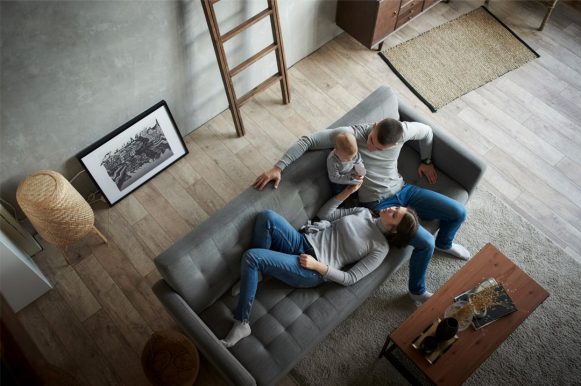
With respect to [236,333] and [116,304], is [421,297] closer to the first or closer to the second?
[236,333]

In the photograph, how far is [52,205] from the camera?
2.47 metres

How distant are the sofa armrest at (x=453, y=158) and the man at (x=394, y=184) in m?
0.07

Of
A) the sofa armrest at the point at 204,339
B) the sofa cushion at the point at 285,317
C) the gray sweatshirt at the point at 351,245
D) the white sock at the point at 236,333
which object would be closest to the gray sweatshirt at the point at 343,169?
the gray sweatshirt at the point at 351,245

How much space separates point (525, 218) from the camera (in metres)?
3.12

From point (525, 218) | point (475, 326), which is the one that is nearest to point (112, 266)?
point (475, 326)

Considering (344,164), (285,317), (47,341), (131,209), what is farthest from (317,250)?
(47,341)

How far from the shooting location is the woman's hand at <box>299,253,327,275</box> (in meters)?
2.36

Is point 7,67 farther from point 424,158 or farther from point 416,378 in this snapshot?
point 416,378

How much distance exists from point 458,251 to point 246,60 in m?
1.88

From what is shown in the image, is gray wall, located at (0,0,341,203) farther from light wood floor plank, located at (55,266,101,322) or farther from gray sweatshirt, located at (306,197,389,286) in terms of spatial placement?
gray sweatshirt, located at (306,197,389,286)

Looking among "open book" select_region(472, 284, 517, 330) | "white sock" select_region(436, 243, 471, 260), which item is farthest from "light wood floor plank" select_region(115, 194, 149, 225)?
"open book" select_region(472, 284, 517, 330)

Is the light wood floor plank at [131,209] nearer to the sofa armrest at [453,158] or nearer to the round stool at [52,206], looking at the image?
the round stool at [52,206]

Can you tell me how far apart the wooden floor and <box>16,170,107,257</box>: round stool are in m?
0.37

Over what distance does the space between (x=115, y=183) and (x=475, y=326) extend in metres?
2.29
